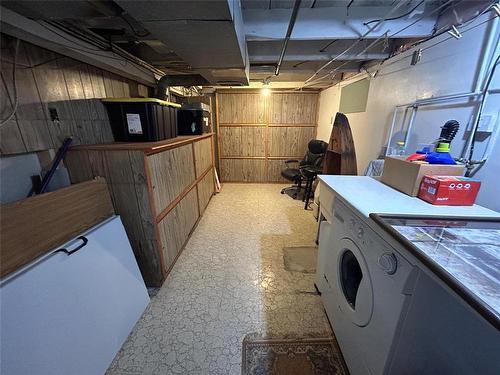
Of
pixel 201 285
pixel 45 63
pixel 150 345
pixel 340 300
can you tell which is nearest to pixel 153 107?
pixel 45 63

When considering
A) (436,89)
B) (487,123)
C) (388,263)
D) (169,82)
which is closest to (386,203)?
(388,263)

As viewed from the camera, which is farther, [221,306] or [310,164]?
[310,164]

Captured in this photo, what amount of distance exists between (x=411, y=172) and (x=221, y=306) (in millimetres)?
1574

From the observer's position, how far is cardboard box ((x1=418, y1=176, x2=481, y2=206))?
0.98 meters

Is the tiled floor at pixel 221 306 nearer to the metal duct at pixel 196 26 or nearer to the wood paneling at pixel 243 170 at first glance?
the metal duct at pixel 196 26

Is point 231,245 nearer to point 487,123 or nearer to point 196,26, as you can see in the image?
point 196,26

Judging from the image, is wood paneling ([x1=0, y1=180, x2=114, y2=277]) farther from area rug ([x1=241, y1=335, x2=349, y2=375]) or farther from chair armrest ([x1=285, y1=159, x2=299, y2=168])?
chair armrest ([x1=285, y1=159, x2=299, y2=168])

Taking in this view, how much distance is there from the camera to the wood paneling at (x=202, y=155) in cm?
268

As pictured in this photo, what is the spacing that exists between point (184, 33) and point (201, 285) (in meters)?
1.88

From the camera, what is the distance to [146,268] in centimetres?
164

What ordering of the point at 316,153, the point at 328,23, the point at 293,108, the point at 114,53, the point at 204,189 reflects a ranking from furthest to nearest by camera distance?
the point at 293,108
the point at 316,153
the point at 204,189
the point at 114,53
the point at 328,23

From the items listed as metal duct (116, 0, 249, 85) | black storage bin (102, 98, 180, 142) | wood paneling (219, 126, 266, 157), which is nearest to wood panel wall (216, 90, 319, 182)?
wood paneling (219, 126, 266, 157)

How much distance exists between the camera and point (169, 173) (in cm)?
178

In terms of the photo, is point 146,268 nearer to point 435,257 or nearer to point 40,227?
point 40,227
